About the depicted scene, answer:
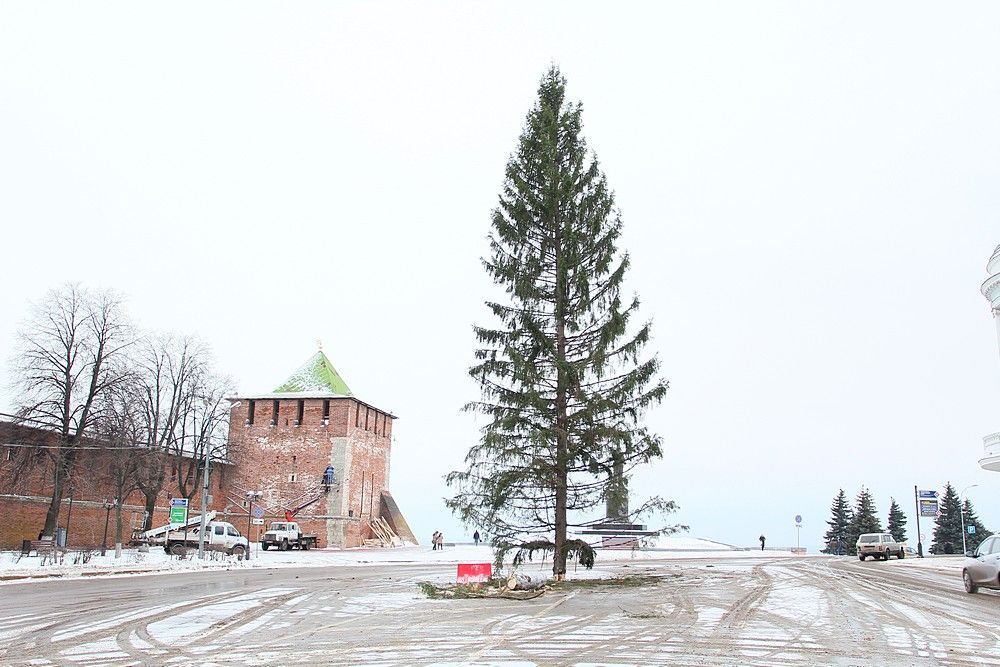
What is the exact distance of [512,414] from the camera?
20250 millimetres

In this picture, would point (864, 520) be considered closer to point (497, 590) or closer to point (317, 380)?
point (317, 380)

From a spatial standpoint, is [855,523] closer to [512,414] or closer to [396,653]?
[512,414]

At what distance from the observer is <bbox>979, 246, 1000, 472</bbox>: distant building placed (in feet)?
117

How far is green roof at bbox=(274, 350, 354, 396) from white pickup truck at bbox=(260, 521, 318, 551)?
973 cm

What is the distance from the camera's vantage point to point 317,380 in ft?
186

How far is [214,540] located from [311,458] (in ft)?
46.9

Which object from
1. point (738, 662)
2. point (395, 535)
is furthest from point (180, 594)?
point (395, 535)

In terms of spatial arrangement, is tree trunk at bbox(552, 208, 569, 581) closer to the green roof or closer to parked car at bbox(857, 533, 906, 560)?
parked car at bbox(857, 533, 906, 560)

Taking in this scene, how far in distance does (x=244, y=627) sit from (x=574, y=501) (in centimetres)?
1028

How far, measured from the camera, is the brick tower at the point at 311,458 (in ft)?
171

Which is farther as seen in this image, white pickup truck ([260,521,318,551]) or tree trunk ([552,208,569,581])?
white pickup truck ([260,521,318,551])

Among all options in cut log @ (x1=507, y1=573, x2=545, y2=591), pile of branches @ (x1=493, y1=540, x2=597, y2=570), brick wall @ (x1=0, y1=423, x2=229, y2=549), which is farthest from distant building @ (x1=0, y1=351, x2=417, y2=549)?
cut log @ (x1=507, y1=573, x2=545, y2=591)

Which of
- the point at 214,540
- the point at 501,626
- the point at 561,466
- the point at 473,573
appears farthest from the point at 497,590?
the point at 214,540

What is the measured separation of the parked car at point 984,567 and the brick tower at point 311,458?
129ft
